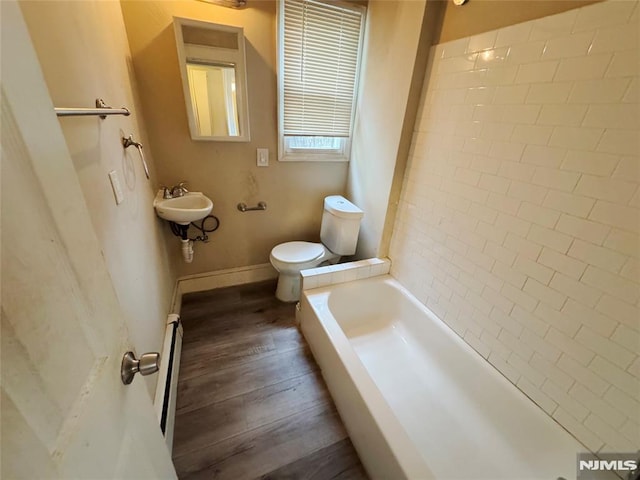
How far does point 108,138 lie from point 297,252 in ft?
4.37

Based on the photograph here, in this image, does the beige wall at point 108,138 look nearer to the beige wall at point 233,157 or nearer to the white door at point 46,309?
the beige wall at point 233,157

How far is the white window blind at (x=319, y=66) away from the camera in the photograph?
1.73 meters

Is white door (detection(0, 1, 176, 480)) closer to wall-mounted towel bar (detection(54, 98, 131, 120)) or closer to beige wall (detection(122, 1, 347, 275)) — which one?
wall-mounted towel bar (detection(54, 98, 131, 120))

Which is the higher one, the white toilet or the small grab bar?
the small grab bar

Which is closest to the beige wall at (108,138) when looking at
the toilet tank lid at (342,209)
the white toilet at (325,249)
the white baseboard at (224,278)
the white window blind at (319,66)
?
the white baseboard at (224,278)

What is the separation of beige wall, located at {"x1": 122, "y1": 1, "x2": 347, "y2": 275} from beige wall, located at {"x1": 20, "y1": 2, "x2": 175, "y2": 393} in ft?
0.49

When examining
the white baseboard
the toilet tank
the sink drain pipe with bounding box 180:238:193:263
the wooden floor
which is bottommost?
the wooden floor

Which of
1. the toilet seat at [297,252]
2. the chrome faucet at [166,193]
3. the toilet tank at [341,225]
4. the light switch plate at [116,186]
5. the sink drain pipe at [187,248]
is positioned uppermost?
the light switch plate at [116,186]

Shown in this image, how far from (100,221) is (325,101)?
171cm

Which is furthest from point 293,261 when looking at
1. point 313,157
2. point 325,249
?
point 313,157

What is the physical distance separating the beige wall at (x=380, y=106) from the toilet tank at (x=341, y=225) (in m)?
0.13

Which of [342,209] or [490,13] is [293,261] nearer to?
[342,209]

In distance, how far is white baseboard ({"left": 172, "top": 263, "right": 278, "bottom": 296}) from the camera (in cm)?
220

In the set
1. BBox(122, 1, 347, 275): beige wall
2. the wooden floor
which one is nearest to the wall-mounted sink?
BBox(122, 1, 347, 275): beige wall
